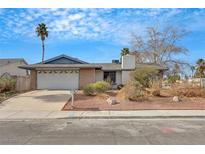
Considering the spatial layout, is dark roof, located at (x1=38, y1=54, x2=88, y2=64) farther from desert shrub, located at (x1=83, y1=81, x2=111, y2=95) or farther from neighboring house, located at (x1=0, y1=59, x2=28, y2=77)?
neighboring house, located at (x1=0, y1=59, x2=28, y2=77)

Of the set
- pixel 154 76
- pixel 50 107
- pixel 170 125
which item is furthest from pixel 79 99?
pixel 170 125

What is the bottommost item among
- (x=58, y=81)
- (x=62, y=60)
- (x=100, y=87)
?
(x=100, y=87)

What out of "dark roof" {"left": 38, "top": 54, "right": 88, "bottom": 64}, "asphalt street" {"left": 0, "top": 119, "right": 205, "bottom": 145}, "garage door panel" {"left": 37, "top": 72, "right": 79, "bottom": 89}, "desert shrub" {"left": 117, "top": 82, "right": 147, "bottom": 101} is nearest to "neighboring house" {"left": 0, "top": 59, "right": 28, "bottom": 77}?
"dark roof" {"left": 38, "top": 54, "right": 88, "bottom": 64}

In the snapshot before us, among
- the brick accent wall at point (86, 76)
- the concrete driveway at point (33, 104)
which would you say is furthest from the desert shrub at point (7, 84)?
the brick accent wall at point (86, 76)

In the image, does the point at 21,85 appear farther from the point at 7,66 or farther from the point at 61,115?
the point at 7,66

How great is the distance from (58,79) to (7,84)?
6.77 meters

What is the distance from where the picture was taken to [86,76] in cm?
2959

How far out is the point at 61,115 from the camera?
1377 centimetres

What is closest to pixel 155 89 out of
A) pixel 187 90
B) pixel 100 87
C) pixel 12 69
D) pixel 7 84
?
pixel 187 90

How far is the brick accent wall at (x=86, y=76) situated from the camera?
96.8 feet

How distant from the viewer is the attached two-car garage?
29.6 m

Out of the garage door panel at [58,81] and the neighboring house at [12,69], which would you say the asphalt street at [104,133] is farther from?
the neighboring house at [12,69]

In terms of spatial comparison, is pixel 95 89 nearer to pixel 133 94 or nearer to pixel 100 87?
pixel 100 87

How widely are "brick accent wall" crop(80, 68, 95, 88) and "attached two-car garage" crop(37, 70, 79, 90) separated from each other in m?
0.55
